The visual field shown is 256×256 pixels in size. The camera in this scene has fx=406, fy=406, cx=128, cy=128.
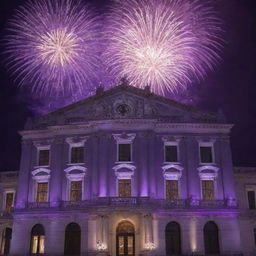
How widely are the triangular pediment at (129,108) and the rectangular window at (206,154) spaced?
9.69 ft

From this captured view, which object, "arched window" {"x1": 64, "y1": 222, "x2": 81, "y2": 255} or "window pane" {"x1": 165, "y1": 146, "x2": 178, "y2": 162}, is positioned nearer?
"arched window" {"x1": 64, "y1": 222, "x2": 81, "y2": 255}

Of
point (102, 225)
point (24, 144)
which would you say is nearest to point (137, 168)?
point (102, 225)

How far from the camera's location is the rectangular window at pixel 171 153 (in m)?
43.3

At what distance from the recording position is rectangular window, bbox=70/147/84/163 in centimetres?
4359

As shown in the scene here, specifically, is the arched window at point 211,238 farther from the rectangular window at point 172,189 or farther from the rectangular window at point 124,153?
the rectangular window at point 124,153

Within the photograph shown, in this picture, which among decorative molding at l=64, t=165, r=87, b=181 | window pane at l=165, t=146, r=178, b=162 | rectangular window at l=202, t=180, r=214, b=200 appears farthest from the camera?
window pane at l=165, t=146, r=178, b=162

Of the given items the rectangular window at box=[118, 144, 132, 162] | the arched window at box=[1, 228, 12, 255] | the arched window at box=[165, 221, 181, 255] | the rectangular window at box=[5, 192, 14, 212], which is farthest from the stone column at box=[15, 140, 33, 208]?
the arched window at box=[165, 221, 181, 255]

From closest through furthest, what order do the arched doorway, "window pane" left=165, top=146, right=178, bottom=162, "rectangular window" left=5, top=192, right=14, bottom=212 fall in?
the arched doorway → "window pane" left=165, top=146, right=178, bottom=162 → "rectangular window" left=5, top=192, right=14, bottom=212

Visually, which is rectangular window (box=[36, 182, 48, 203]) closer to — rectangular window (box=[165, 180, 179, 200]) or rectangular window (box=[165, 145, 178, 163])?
rectangular window (box=[165, 180, 179, 200])

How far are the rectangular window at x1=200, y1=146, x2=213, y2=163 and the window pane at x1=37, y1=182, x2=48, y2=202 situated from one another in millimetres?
17061

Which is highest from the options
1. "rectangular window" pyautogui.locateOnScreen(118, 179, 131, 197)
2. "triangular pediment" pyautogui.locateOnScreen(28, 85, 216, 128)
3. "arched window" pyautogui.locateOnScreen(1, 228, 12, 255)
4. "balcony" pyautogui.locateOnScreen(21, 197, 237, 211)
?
"triangular pediment" pyautogui.locateOnScreen(28, 85, 216, 128)

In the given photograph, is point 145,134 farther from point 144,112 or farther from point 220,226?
point 220,226

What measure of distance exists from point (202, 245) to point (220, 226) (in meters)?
2.65

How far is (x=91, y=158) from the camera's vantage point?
4291 centimetres
